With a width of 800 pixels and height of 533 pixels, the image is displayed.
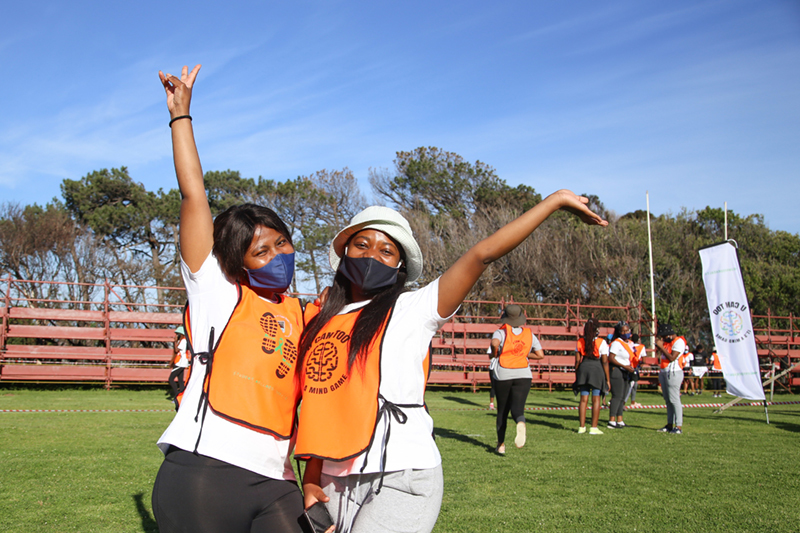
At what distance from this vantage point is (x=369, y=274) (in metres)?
2.15

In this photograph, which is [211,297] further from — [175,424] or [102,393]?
[102,393]

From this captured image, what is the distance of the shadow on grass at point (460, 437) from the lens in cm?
827

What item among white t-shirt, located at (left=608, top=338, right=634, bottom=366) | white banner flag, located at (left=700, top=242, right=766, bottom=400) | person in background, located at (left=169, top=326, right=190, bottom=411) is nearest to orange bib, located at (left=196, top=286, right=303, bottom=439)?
person in background, located at (left=169, top=326, right=190, bottom=411)

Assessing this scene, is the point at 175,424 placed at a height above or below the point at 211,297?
below

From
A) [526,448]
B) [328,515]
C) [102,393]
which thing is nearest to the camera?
[328,515]

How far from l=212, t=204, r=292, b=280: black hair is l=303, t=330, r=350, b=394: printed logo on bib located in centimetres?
42

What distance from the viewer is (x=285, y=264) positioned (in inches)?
85.8

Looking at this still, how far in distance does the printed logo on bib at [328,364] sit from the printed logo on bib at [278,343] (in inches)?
2.9

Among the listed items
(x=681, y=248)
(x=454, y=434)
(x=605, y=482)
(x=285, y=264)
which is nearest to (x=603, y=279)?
(x=681, y=248)

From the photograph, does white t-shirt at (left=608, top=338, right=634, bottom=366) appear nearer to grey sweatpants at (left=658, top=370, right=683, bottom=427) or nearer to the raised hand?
grey sweatpants at (left=658, top=370, right=683, bottom=427)

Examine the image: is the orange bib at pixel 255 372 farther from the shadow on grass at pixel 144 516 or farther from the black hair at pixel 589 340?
the black hair at pixel 589 340

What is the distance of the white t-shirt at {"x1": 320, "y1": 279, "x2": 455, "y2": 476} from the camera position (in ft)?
5.96

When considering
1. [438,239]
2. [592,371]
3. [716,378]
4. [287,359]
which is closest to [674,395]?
[592,371]

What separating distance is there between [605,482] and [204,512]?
17.6 feet
